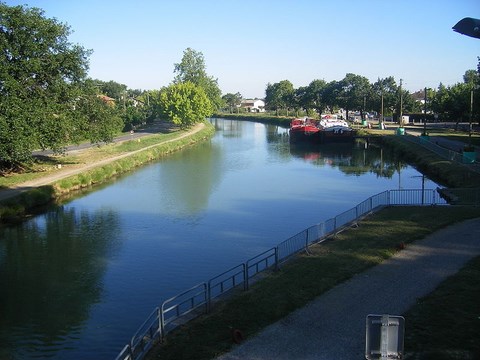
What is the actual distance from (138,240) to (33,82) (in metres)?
18.1

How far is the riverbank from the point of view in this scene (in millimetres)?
27781

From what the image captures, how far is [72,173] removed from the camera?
3588cm

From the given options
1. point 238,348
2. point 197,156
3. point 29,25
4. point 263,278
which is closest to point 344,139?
point 197,156

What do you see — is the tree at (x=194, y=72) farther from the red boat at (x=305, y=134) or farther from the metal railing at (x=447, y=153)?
the metal railing at (x=447, y=153)

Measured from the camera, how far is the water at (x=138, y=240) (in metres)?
14.0

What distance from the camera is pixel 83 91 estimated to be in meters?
38.8

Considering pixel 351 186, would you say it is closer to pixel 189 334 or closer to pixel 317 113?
pixel 189 334

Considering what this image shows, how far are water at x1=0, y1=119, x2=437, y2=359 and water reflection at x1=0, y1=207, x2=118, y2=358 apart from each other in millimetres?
44

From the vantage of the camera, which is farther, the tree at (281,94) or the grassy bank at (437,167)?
the tree at (281,94)

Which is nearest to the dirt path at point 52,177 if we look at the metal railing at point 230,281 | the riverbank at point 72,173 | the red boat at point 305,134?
the riverbank at point 72,173

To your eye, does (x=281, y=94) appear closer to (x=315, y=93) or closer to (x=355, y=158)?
(x=315, y=93)

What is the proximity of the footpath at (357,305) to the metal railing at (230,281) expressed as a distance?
6.26 ft

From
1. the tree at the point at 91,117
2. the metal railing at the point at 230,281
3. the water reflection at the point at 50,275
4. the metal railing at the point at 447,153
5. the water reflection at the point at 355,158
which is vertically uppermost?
the tree at the point at 91,117

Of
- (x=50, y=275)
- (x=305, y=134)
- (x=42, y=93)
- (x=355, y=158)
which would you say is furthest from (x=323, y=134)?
(x=50, y=275)
